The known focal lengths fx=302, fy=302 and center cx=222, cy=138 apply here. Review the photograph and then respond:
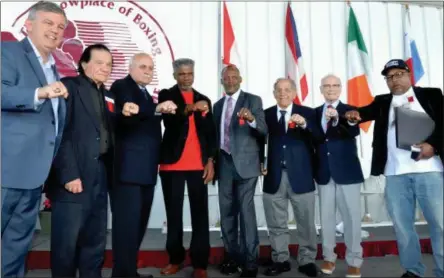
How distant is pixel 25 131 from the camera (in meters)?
1.34

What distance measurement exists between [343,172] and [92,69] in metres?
1.80

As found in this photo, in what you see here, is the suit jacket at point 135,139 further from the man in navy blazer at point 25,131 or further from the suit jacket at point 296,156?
the suit jacket at point 296,156

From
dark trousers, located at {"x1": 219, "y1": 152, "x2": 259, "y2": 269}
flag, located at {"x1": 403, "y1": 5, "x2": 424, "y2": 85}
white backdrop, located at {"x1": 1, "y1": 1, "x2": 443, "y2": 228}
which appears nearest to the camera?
dark trousers, located at {"x1": 219, "y1": 152, "x2": 259, "y2": 269}

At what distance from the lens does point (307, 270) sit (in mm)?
2201

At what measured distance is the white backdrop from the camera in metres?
4.01

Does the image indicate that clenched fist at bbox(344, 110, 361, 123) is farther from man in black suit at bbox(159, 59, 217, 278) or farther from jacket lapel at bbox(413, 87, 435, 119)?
man in black suit at bbox(159, 59, 217, 278)

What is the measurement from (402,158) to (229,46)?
2595 millimetres

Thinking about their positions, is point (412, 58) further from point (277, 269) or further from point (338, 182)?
point (277, 269)

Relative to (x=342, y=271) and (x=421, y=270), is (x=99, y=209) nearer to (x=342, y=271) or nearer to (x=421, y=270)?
(x=342, y=271)

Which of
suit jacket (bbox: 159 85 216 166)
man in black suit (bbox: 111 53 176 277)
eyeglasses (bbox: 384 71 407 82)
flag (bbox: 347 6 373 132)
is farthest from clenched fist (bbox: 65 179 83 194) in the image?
flag (bbox: 347 6 373 132)

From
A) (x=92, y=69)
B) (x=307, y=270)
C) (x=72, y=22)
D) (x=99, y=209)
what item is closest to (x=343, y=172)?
(x=307, y=270)

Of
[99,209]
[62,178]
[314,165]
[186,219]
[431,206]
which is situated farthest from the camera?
[186,219]

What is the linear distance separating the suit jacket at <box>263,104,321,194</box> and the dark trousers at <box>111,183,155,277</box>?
3.34 feet

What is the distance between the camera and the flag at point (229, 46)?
390cm
